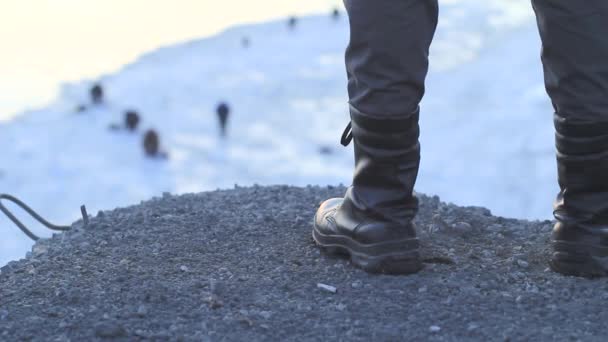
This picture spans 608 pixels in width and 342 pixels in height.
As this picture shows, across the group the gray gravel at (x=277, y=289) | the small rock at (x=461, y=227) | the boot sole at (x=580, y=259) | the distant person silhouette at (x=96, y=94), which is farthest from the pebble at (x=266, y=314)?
the distant person silhouette at (x=96, y=94)

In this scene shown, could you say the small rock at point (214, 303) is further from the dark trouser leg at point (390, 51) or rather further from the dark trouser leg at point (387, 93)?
the dark trouser leg at point (390, 51)

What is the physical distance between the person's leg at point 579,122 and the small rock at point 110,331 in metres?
1.09

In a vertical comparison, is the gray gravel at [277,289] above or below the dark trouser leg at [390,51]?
below

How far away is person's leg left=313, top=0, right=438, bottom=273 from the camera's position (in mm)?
2098

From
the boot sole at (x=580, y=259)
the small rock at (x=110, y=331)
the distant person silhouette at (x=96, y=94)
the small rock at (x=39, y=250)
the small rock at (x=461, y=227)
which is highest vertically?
the distant person silhouette at (x=96, y=94)

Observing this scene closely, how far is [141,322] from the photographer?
196 centimetres

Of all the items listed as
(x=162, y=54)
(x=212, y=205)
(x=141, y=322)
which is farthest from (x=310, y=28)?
(x=141, y=322)

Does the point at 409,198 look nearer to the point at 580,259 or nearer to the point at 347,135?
the point at 347,135

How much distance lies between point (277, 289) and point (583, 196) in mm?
777

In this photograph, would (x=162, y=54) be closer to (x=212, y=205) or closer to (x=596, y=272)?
(x=212, y=205)

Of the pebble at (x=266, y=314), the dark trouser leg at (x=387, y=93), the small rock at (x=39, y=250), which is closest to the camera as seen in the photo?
the pebble at (x=266, y=314)

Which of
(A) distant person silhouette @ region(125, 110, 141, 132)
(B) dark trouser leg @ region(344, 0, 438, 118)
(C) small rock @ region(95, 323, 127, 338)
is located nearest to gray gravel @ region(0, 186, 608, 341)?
(C) small rock @ region(95, 323, 127, 338)

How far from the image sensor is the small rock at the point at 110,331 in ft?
6.19

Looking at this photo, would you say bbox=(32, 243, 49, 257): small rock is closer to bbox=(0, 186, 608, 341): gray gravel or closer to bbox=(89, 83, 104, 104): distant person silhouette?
bbox=(0, 186, 608, 341): gray gravel
